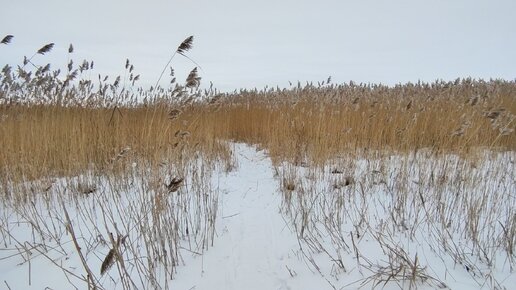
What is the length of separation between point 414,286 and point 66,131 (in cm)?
401

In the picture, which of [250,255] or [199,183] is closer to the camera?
[250,255]

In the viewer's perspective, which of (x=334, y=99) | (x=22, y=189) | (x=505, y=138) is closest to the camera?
(x=22, y=189)

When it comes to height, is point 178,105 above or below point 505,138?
above

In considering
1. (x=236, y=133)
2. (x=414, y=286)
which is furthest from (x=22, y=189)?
(x=236, y=133)

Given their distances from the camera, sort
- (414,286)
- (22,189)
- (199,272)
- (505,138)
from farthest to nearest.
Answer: (505,138), (22,189), (199,272), (414,286)

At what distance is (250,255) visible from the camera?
238 centimetres

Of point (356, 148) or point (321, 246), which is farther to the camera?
point (356, 148)

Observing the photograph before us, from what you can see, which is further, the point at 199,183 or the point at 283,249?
the point at 199,183

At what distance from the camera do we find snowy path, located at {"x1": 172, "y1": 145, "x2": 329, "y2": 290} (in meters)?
2.07

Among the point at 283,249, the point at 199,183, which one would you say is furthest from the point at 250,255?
the point at 199,183

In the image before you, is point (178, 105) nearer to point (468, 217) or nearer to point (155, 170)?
point (155, 170)

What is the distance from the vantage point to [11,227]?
9.70ft

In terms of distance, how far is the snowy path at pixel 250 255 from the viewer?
2.07 m

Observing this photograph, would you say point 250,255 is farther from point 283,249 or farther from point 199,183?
point 199,183
